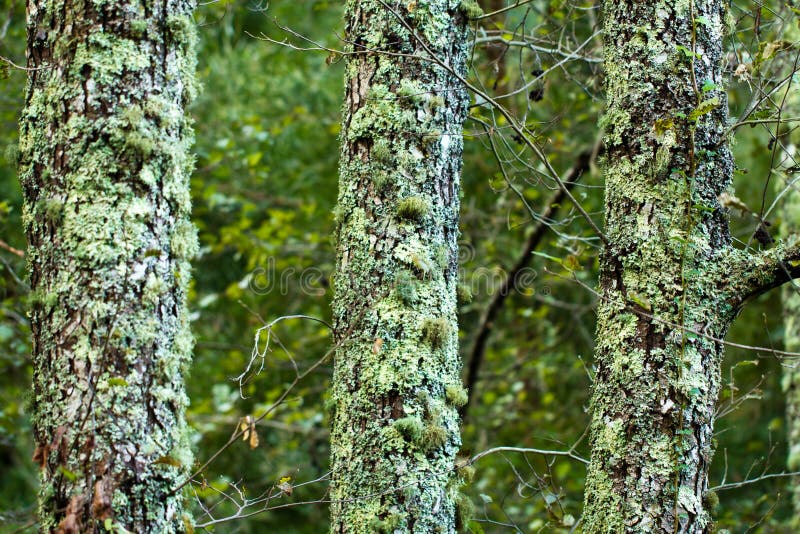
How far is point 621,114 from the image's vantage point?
2.80 metres

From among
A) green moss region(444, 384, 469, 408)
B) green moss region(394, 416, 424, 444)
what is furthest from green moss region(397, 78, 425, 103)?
green moss region(394, 416, 424, 444)

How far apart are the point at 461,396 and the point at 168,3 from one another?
171cm

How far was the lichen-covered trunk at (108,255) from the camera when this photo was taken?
2.40m

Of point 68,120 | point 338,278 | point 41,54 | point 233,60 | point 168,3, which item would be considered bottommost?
point 338,278

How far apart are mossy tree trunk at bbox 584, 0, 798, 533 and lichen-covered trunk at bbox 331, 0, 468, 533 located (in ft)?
1.78

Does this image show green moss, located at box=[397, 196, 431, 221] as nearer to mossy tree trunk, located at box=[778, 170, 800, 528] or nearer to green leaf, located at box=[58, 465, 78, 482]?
green leaf, located at box=[58, 465, 78, 482]

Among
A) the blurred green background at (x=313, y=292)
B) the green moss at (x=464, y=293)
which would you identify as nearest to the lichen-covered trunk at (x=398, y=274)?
the green moss at (x=464, y=293)

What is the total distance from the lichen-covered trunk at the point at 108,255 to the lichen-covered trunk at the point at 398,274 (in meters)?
0.56

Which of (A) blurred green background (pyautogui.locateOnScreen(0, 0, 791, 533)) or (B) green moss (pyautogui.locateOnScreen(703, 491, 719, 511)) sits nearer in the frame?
(B) green moss (pyautogui.locateOnScreen(703, 491, 719, 511))

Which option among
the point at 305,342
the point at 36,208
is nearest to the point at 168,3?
the point at 36,208

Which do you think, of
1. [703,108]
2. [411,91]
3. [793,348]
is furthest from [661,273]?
[793,348]

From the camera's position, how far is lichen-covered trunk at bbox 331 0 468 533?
2613mm

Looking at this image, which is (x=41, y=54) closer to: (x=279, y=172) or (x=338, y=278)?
(x=338, y=278)

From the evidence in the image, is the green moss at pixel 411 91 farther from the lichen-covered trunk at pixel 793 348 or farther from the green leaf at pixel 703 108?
the lichen-covered trunk at pixel 793 348
